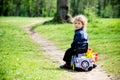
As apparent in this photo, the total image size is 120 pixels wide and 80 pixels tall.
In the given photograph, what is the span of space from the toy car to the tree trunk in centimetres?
2191

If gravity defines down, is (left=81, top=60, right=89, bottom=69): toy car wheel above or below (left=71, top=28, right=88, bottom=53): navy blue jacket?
below

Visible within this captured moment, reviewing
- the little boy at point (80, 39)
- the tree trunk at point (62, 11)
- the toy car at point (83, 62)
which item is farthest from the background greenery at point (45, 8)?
the toy car at point (83, 62)

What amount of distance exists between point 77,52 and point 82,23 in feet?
3.28

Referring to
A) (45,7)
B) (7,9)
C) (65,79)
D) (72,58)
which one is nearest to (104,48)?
(72,58)

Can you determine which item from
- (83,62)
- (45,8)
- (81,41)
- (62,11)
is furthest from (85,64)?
(45,8)

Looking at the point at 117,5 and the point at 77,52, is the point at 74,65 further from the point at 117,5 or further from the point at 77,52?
the point at 117,5

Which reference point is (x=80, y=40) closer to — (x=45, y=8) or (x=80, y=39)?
(x=80, y=39)

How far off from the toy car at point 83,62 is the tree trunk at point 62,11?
21.9 meters

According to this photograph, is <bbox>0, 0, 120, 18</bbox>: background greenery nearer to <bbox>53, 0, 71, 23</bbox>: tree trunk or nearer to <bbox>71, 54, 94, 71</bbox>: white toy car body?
<bbox>53, 0, 71, 23</bbox>: tree trunk

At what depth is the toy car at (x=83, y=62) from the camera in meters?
10.6

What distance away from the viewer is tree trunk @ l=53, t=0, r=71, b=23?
32.6 metres

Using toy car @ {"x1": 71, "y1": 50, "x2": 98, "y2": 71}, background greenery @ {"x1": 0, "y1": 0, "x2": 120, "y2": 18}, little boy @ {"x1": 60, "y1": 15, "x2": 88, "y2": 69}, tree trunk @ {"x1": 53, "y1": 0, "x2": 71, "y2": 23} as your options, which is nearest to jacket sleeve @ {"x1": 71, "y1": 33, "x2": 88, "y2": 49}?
little boy @ {"x1": 60, "y1": 15, "x2": 88, "y2": 69}

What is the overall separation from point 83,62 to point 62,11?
2246 cm

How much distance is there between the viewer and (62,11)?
108 ft
